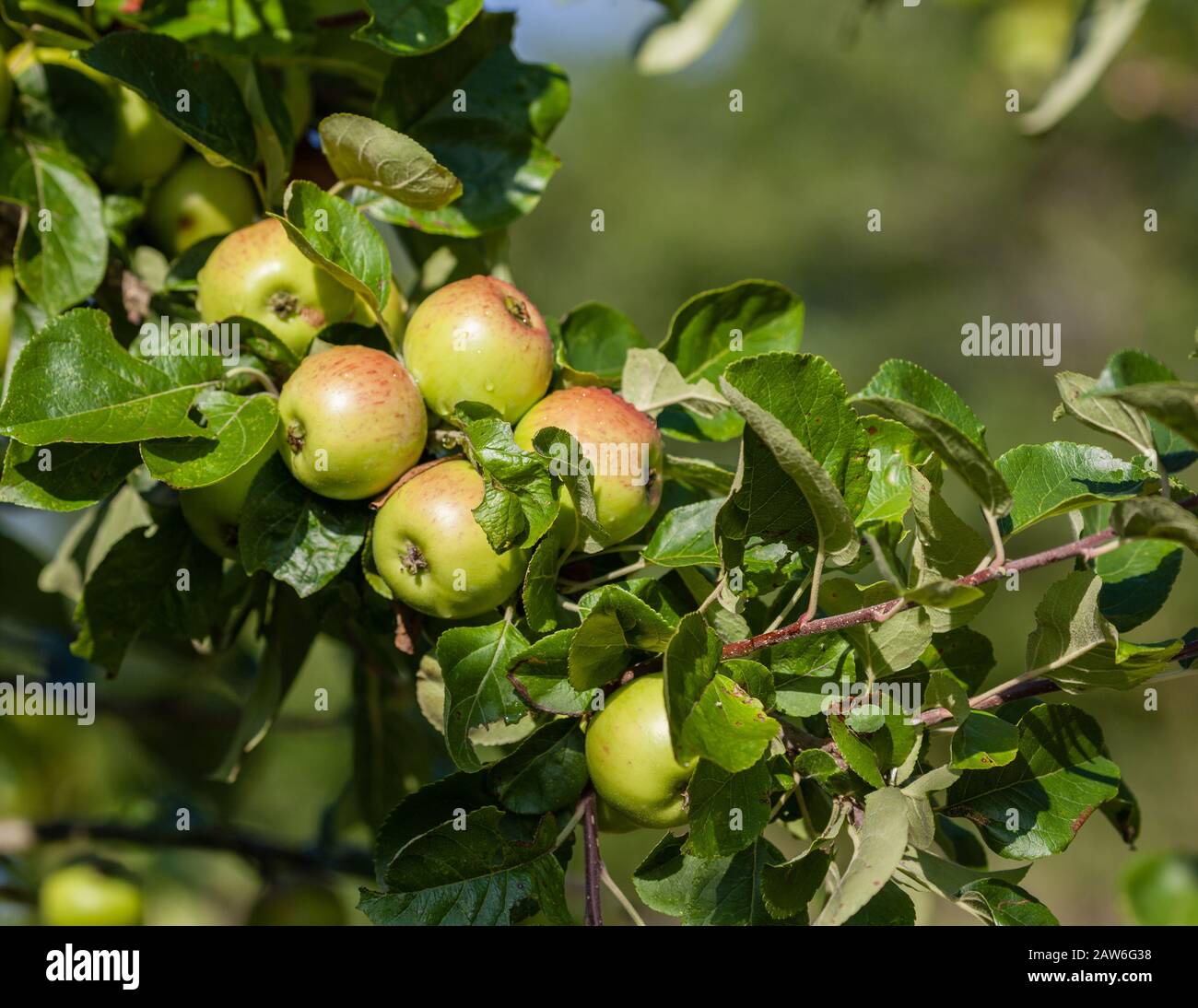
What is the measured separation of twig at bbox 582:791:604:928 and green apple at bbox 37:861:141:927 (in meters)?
0.76

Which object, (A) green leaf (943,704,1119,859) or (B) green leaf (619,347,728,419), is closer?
(A) green leaf (943,704,1119,859)

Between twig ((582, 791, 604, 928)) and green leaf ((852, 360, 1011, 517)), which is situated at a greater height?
green leaf ((852, 360, 1011, 517))

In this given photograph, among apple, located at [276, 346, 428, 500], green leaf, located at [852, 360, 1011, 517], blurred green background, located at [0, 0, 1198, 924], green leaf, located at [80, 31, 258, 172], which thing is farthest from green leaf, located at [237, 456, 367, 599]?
blurred green background, located at [0, 0, 1198, 924]

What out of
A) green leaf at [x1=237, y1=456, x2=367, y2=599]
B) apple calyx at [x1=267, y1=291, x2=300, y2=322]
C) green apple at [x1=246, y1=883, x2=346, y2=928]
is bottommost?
green apple at [x1=246, y1=883, x2=346, y2=928]

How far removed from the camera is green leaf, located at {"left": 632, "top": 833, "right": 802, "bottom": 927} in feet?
2.38

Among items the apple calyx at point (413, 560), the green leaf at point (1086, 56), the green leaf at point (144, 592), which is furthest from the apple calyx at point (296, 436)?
the green leaf at point (1086, 56)

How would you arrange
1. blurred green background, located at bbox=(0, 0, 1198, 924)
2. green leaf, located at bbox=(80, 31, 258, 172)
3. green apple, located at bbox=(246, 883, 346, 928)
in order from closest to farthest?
green leaf, located at bbox=(80, 31, 258, 172)
green apple, located at bbox=(246, 883, 346, 928)
blurred green background, located at bbox=(0, 0, 1198, 924)

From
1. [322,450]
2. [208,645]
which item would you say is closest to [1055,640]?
[322,450]

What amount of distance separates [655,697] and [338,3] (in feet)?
2.30

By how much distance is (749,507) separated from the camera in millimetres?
697

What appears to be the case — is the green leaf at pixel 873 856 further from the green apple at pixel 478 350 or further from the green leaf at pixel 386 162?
the green leaf at pixel 386 162

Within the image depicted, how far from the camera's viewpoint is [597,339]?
3.25 ft

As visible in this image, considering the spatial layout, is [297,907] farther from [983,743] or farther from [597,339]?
[983,743]

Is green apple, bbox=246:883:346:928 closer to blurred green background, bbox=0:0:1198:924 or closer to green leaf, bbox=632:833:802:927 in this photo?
green leaf, bbox=632:833:802:927
